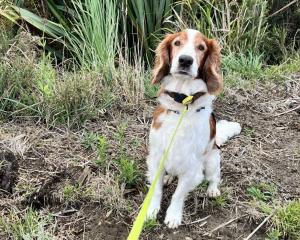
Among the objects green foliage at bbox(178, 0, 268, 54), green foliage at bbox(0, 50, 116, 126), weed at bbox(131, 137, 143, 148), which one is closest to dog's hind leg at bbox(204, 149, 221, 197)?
weed at bbox(131, 137, 143, 148)

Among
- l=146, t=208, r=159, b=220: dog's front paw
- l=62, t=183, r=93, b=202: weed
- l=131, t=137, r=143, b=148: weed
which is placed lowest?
l=146, t=208, r=159, b=220: dog's front paw

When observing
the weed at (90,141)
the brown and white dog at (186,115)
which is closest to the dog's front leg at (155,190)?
the brown and white dog at (186,115)

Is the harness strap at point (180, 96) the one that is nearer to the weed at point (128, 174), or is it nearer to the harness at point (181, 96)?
the harness at point (181, 96)

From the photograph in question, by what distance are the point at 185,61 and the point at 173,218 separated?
0.97 m

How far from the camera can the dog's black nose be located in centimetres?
318

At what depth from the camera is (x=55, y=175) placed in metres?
3.72

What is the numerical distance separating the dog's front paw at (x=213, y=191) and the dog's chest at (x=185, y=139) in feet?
0.90

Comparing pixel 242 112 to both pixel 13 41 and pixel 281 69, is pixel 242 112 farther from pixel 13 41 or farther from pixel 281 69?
pixel 13 41

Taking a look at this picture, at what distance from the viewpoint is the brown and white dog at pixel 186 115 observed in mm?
3398

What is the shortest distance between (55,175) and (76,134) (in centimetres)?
50

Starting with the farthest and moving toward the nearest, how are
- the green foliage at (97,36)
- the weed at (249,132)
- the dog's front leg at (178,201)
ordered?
the green foliage at (97,36)
the weed at (249,132)
the dog's front leg at (178,201)

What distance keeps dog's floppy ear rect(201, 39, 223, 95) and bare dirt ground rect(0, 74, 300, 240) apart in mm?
734

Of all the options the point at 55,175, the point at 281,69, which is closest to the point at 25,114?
the point at 55,175

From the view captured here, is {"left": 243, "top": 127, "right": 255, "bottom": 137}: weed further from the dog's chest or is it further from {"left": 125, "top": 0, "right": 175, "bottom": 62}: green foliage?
{"left": 125, "top": 0, "right": 175, "bottom": 62}: green foliage
